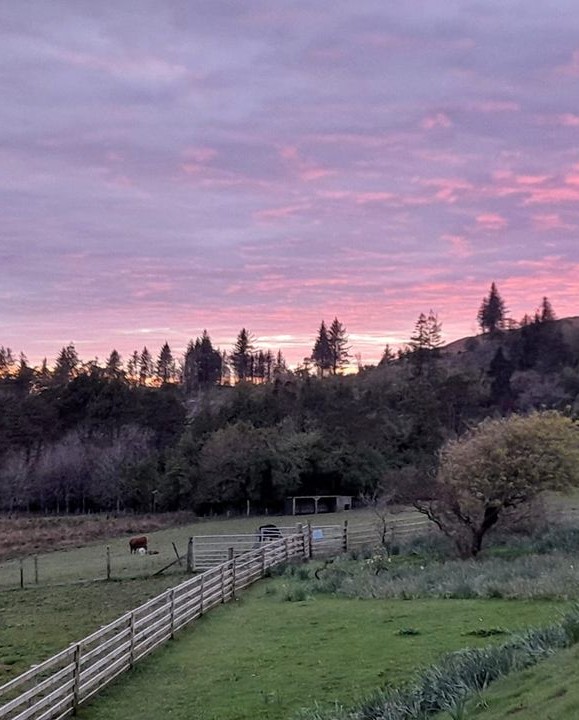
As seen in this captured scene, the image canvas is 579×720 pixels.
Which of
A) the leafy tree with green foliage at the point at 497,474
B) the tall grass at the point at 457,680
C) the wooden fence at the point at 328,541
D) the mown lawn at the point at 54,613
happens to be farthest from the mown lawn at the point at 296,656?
the wooden fence at the point at 328,541

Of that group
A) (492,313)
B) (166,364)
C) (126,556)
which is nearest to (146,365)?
(166,364)

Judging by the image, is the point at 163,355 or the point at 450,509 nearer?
the point at 450,509

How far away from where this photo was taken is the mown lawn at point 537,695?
612 cm

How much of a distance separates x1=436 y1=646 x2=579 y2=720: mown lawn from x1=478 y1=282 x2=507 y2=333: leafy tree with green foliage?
15334 cm

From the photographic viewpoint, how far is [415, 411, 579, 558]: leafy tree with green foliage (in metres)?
27.5

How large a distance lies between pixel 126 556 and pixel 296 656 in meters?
25.2

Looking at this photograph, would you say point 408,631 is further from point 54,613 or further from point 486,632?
point 54,613

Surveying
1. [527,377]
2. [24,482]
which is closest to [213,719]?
[24,482]

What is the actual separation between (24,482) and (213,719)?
66.8 metres

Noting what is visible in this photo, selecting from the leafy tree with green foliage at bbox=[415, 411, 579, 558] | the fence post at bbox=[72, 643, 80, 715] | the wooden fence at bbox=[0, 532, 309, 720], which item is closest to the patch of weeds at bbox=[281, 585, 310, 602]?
the wooden fence at bbox=[0, 532, 309, 720]

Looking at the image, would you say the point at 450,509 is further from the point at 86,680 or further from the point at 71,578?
the point at 86,680

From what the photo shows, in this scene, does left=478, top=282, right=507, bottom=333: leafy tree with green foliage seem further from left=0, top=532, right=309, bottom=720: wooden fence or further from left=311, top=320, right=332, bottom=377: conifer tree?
left=0, top=532, right=309, bottom=720: wooden fence

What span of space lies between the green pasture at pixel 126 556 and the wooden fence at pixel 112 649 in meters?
4.66

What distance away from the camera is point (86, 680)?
12.1 meters
